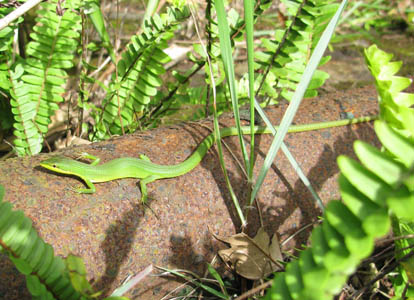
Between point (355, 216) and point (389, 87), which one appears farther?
point (389, 87)

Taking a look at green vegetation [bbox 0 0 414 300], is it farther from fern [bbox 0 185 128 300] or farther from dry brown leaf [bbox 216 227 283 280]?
dry brown leaf [bbox 216 227 283 280]

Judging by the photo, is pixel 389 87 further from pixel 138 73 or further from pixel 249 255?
pixel 138 73

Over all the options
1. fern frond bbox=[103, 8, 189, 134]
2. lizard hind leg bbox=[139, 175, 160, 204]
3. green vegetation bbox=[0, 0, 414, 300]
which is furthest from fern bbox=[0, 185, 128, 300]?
fern frond bbox=[103, 8, 189, 134]

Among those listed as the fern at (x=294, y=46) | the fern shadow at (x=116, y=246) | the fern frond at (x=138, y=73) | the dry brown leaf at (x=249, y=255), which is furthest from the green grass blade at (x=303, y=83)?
the fern frond at (x=138, y=73)

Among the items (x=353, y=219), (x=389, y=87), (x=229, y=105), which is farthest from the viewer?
(x=229, y=105)

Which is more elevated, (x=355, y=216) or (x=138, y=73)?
(x=355, y=216)

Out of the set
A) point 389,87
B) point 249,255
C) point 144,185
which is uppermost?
point 389,87

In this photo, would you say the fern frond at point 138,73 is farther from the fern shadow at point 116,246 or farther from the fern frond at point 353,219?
the fern frond at point 353,219

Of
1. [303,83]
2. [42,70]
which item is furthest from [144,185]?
[42,70]
